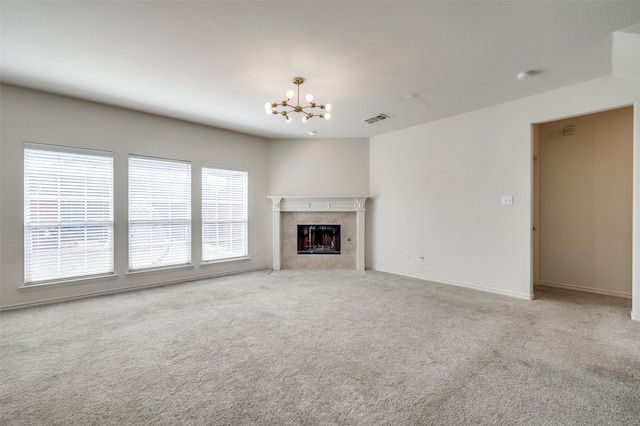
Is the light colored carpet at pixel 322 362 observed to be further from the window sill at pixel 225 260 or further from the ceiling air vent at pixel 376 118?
the ceiling air vent at pixel 376 118

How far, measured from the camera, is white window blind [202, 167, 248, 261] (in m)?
5.43

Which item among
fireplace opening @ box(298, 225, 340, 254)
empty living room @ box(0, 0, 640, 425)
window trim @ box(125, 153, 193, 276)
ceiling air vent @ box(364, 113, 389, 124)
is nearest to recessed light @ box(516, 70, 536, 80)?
empty living room @ box(0, 0, 640, 425)

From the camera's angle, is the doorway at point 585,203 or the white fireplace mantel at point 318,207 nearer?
the doorway at point 585,203

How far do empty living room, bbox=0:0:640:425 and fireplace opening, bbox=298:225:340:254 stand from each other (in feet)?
0.16

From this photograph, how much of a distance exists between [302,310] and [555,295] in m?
3.66

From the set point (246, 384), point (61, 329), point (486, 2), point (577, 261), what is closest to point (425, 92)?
point (486, 2)

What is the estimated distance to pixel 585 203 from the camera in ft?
14.4

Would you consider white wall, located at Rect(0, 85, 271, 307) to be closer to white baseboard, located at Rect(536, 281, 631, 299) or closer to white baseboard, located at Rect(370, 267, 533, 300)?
white baseboard, located at Rect(370, 267, 533, 300)

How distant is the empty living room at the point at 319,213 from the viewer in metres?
2.08

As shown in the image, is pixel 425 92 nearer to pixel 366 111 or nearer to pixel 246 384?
pixel 366 111

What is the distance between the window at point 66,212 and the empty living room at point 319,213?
26 mm

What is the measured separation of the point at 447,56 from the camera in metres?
2.93

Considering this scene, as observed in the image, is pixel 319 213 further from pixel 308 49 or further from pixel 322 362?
pixel 322 362

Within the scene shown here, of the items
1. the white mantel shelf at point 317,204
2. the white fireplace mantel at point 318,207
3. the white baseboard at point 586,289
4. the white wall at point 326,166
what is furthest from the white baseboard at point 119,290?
the white baseboard at point 586,289
